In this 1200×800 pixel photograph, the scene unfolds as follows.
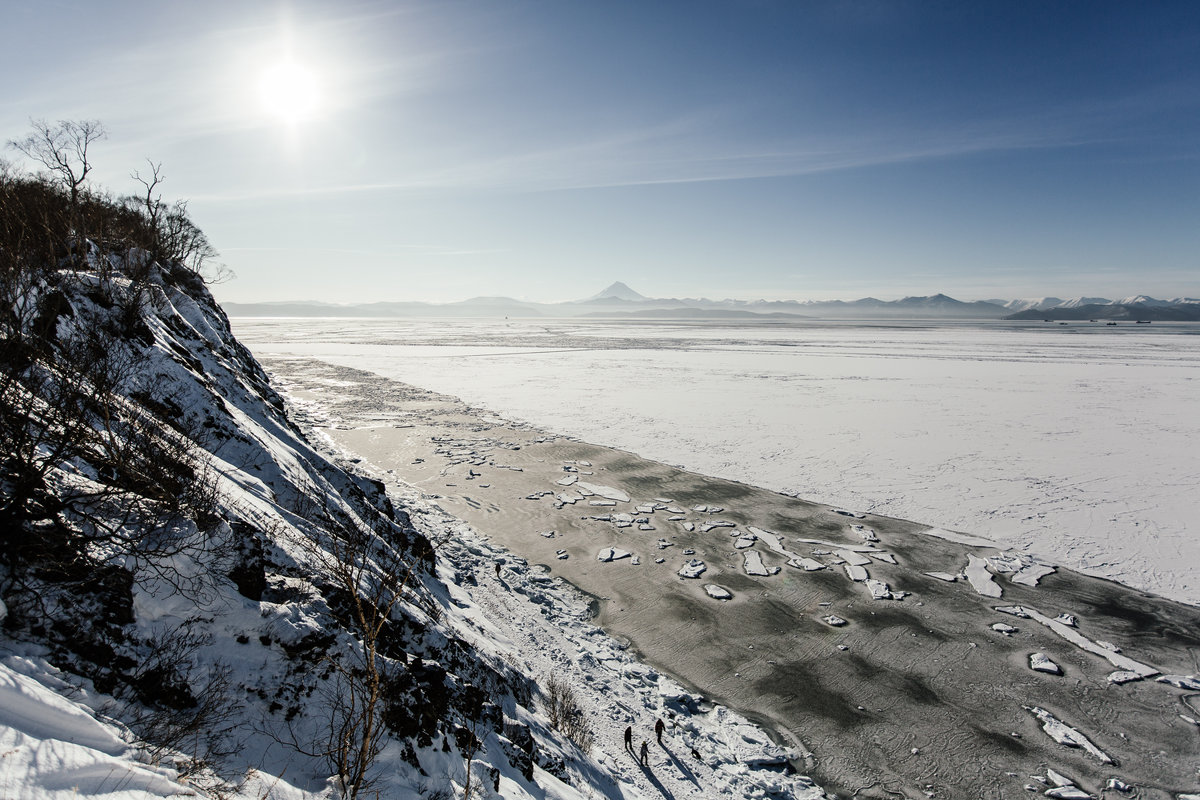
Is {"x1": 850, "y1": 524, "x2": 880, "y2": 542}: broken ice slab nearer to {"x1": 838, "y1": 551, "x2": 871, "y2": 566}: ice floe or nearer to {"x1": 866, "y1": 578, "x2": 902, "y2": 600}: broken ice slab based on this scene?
{"x1": 838, "y1": 551, "x2": 871, "y2": 566}: ice floe

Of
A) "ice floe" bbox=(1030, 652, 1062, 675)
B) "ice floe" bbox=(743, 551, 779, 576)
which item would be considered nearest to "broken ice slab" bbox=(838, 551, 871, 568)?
"ice floe" bbox=(743, 551, 779, 576)

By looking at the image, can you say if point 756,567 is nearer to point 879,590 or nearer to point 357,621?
point 879,590

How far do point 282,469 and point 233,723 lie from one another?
5.40 metres

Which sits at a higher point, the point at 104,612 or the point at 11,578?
the point at 11,578

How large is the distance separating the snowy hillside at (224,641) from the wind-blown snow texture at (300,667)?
26mm

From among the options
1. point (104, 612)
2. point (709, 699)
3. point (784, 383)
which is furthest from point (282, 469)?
point (784, 383)

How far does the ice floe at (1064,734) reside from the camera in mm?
8188

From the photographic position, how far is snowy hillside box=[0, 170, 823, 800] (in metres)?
3.82

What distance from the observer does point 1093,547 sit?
14.0 meters

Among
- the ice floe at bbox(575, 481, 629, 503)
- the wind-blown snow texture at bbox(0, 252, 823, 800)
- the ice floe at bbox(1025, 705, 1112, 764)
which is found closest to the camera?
the wind-blown snow texture at bbox(0, 252, 823, 800)

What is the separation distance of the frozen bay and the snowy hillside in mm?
11686

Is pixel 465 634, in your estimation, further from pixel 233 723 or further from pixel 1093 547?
pixel 1093 547

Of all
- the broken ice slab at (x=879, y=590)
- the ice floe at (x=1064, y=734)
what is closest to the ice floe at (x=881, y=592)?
the broken ice slab at (x=879, y=590)

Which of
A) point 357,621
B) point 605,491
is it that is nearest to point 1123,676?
point 605,491
